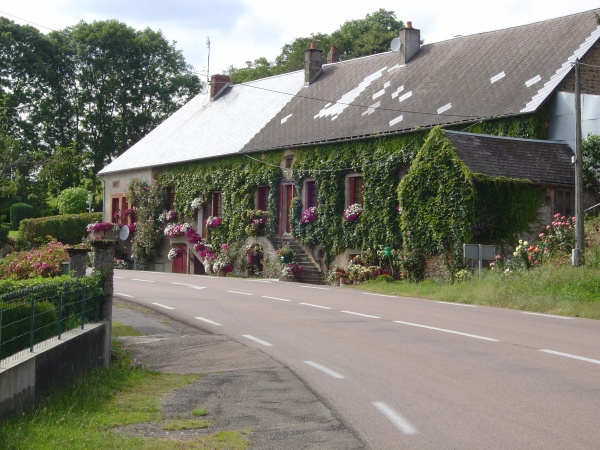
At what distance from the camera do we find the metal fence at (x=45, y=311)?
28.7ft

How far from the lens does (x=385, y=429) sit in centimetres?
769

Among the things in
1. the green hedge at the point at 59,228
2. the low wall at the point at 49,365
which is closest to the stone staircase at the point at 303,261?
the green hedge at the point at 59,228

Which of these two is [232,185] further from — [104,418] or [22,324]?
[104,418]

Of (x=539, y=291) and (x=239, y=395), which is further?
(x=539, y=291)

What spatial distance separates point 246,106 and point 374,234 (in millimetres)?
15414

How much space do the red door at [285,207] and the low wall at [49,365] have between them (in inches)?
963

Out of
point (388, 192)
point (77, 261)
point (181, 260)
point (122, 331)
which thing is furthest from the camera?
point (181, 260)

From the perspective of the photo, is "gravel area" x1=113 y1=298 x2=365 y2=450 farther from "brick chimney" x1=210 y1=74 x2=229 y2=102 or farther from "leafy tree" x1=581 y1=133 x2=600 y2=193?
"brick chimney" x1=210 y1=74 x2=229 y2=102

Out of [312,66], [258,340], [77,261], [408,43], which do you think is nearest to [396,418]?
[258,340]

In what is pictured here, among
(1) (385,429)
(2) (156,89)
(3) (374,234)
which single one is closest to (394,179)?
(3) (374,234)

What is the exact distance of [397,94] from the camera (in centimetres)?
3412

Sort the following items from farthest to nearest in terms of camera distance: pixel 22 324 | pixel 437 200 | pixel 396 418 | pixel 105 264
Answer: pixel 437 200
pixel 105 264
pixel 22 324
pixel 396 418

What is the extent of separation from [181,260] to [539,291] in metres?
25.4

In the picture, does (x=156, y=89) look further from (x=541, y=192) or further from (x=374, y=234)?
(x=541, y=192)
